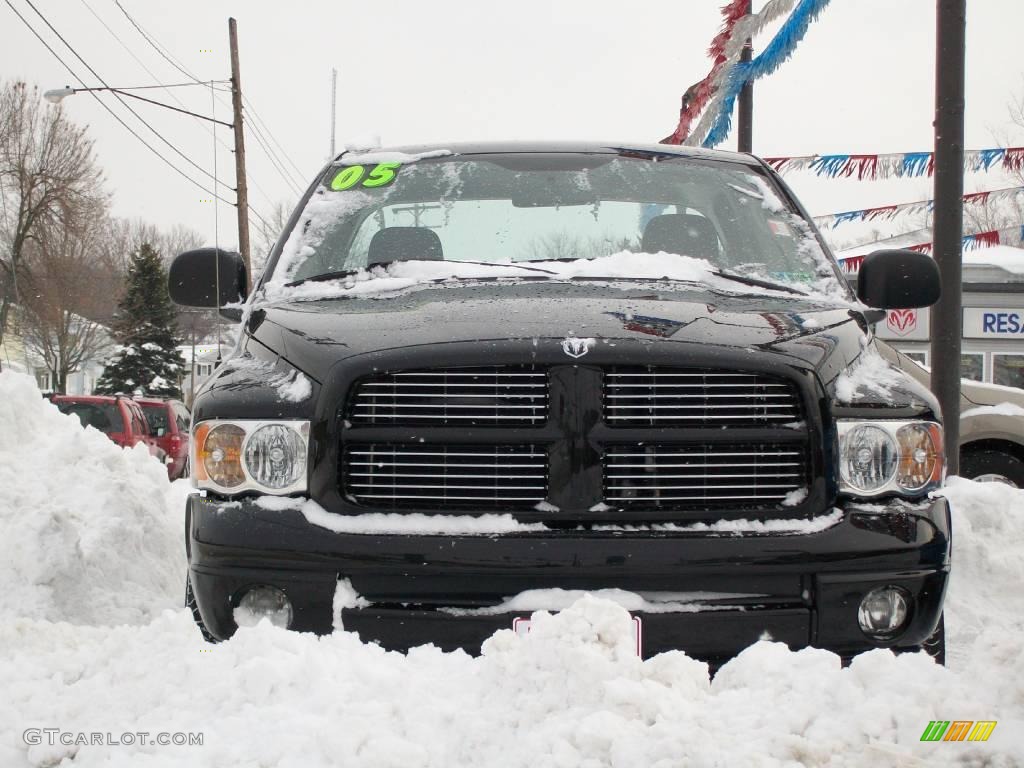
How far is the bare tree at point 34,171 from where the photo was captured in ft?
133

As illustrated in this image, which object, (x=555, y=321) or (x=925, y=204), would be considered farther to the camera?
(x=925, y=204)

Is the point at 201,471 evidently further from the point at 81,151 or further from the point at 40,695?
the point at 81,151

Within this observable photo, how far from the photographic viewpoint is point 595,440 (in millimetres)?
2854

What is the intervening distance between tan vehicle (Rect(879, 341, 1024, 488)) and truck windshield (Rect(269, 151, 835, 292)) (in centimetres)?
461

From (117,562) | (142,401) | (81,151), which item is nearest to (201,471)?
(117,562)

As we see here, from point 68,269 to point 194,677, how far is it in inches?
1798

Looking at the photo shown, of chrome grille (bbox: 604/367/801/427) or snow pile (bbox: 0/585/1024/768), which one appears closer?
snow pile (bbox: 0/585/1024/768)

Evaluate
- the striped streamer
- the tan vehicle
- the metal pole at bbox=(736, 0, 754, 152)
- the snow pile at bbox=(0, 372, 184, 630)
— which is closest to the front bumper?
the snow pile at bbox=(0, 372, 184, 630)

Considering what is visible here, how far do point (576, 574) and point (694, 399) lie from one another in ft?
1.80

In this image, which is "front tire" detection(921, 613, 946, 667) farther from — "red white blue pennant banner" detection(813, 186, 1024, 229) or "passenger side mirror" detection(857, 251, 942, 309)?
"red white blue pennant banner" detection(813, 186, 1024, 229)

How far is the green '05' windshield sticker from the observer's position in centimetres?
A: 443

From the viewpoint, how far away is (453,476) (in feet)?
9.50

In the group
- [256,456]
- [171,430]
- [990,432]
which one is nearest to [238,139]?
[171,430]

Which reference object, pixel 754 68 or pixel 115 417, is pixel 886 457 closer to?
Result: pixel 754 68
